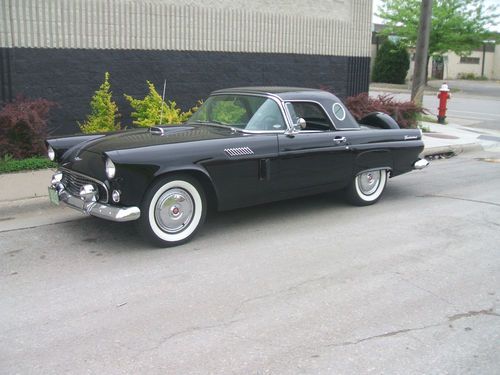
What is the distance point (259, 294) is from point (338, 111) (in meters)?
3.29

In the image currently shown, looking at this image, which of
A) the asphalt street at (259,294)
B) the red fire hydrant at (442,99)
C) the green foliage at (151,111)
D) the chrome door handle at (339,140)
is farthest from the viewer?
the red fire hydrant at (442,99)

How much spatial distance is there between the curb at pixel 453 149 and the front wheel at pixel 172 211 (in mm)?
7139

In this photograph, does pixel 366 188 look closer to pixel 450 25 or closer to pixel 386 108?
pixel 386 108

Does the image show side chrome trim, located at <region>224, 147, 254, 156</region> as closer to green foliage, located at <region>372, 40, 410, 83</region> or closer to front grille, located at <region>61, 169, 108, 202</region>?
front grille, located at <region>61, 169, 108, 202</region>

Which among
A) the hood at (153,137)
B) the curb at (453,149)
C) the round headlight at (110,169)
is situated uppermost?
the hood at (153,137)

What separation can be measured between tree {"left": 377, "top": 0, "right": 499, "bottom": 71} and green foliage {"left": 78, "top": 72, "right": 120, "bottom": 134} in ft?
106

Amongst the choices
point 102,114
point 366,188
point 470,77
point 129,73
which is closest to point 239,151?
point 366,188

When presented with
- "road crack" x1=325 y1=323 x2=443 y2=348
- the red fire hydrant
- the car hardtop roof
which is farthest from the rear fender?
the red fire hydrant

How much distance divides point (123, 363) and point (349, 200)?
4.51 meters

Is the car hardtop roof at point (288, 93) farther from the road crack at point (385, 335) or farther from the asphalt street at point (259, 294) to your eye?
the road crack at point (385, 335)

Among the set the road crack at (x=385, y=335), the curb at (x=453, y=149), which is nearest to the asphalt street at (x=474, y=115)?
the curb at (x=453, y=149)

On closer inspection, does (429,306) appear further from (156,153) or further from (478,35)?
(478,35)

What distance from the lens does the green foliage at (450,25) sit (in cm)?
3847

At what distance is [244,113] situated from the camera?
6496mm
